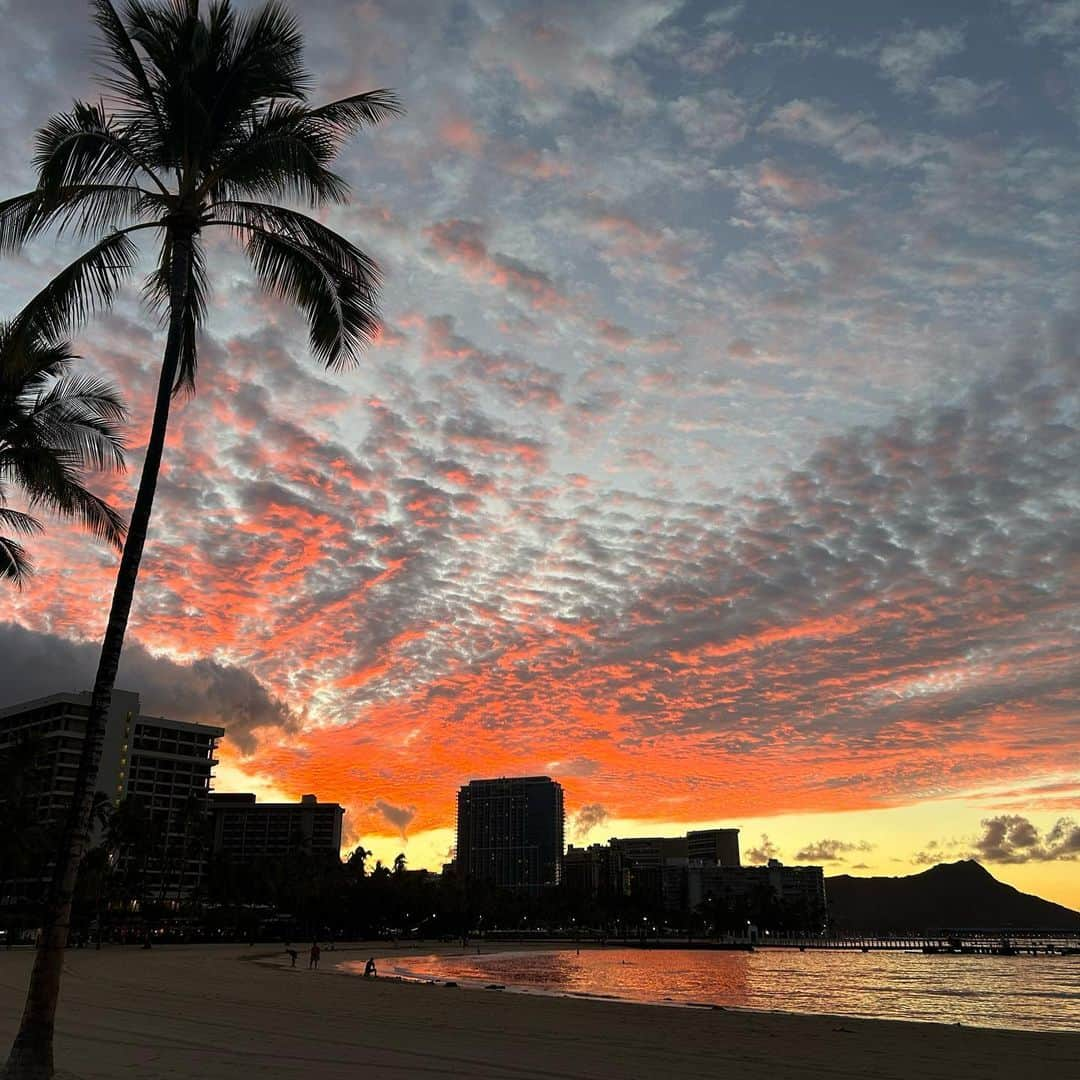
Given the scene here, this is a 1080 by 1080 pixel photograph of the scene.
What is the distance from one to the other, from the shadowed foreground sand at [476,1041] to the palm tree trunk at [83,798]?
1.18 meters

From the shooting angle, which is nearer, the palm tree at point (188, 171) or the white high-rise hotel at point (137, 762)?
the palm tree at point (188, 171)

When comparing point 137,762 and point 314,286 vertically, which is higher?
point 137,762

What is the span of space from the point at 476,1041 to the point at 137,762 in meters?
149

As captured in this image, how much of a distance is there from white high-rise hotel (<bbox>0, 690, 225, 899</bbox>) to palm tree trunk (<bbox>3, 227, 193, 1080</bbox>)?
125m

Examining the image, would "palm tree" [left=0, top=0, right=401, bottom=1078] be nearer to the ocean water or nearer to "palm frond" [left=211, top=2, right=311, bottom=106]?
"palm frond" [left=211, top=2, right=311, bottom=106]

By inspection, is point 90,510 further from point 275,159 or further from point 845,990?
point 845,990

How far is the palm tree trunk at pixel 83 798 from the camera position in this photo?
1062cm

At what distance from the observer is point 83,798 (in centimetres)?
1171

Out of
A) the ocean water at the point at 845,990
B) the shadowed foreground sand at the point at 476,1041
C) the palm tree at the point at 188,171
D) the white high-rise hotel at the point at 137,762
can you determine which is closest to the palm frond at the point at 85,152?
the palm tree at the point at 188,171

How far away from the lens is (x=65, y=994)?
29188mm

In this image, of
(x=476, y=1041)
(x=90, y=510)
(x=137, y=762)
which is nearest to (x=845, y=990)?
(x=476, y=1041)

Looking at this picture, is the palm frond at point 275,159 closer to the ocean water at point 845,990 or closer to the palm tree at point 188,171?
the palm tree at point 188,171

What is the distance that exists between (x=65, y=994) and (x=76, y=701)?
124 metres

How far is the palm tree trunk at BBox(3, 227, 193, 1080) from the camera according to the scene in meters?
10.6
